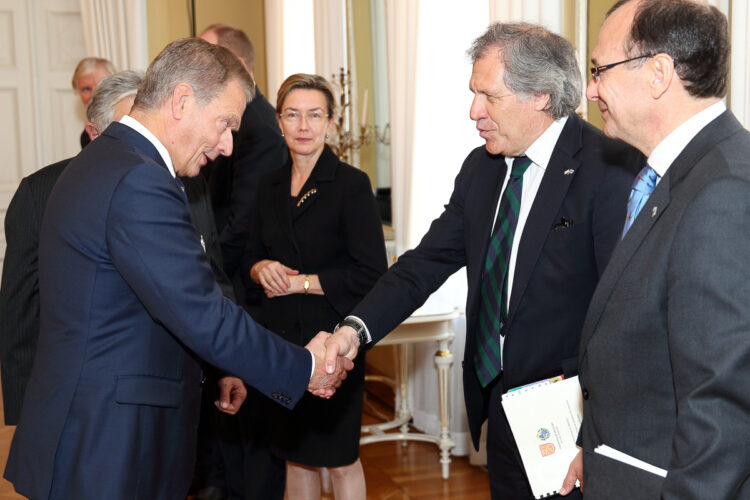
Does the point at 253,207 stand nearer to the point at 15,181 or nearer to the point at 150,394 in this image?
the point at 150,394

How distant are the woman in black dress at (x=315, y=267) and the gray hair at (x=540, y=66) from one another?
1070 mm

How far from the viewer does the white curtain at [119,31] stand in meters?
7.43

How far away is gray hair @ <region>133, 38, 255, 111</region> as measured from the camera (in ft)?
6.36

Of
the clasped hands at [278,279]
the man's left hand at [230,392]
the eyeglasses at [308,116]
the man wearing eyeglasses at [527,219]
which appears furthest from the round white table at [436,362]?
the man wearing eyeglasses at [527,219]

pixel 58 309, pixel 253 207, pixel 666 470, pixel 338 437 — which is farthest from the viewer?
pixel 253 207

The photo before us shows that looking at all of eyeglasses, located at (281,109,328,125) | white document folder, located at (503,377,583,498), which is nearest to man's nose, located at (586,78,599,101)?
white document folder, located at (503,377,583,498)

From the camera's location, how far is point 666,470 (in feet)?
4.78

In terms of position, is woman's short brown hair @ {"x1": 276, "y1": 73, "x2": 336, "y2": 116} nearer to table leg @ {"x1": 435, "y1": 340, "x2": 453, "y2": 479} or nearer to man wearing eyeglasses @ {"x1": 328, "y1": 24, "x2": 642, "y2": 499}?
man wearing eyeglasses @ {"x1": 328, "y1": 24, "x2": 642, "y2": 499}

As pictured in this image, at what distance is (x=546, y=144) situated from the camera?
2.17 meters

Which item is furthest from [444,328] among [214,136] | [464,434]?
[214,136]

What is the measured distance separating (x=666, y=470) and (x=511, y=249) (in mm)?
801

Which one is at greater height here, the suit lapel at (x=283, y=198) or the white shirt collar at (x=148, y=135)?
the white shirt collar at (x=148, y=135)

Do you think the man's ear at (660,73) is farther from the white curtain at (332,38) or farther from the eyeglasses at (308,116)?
the white curtain at (332,38)

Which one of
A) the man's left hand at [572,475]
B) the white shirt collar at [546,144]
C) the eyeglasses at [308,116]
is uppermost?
the eyeglasses at [308,116]
